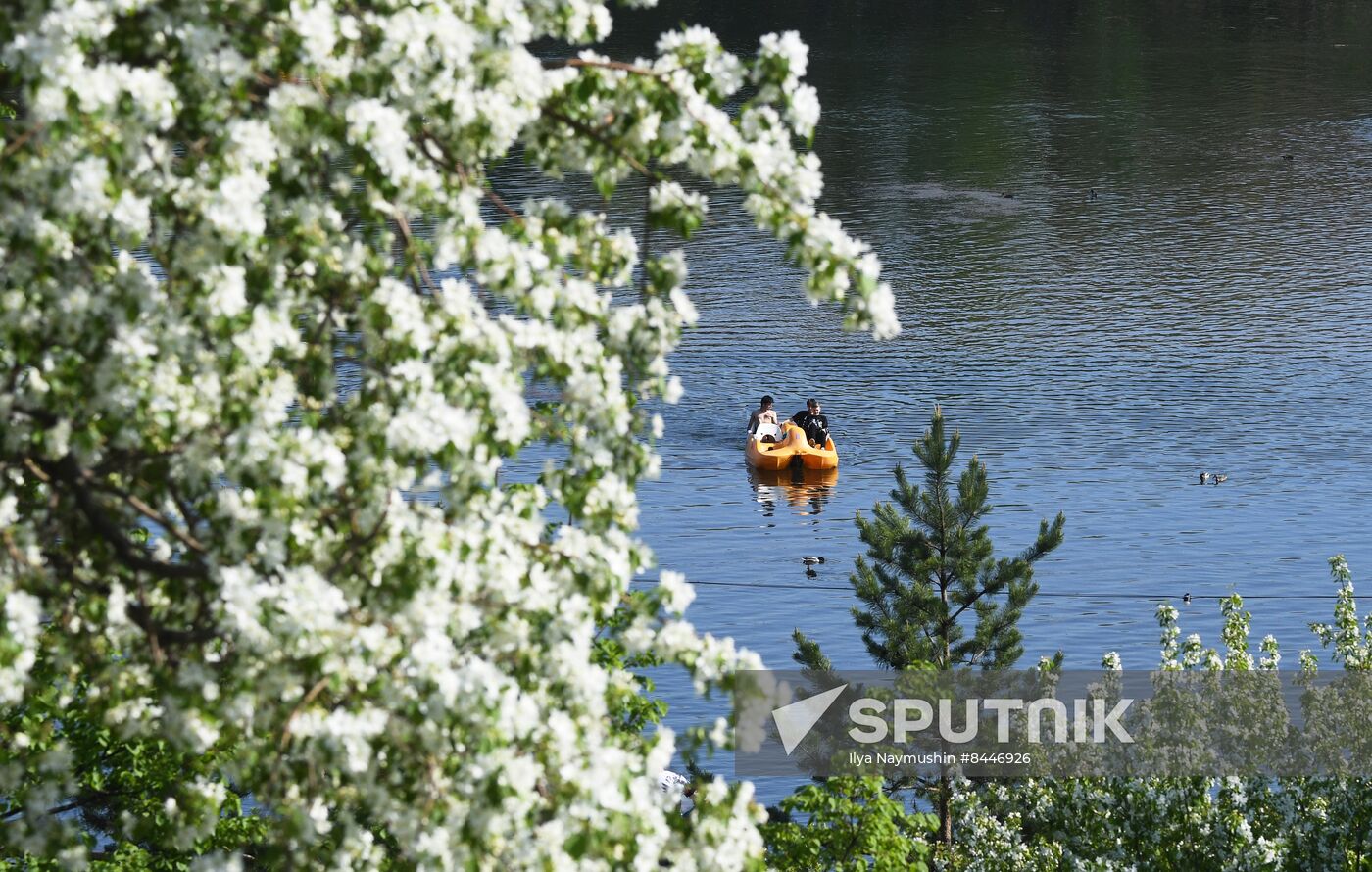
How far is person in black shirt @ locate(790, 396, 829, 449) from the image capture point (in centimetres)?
6306

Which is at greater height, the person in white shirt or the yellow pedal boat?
the person in white shirt

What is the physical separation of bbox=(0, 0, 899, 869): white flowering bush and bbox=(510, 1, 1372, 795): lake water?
36539 mm

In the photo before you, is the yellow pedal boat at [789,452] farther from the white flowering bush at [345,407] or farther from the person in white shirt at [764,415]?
the white flowering bush at [345,407]

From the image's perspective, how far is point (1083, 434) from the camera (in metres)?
65.6

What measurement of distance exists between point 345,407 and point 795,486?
5365 cm

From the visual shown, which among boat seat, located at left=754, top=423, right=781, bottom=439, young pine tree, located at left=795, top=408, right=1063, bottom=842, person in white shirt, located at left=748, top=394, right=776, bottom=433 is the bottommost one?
young pine tree, located at left=795, top=408, right=1063, bottom=842

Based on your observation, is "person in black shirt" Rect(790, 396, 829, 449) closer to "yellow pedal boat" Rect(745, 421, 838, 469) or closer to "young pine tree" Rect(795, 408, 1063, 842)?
"yellow pedal boat" Rect(745, 421, 838, 469)

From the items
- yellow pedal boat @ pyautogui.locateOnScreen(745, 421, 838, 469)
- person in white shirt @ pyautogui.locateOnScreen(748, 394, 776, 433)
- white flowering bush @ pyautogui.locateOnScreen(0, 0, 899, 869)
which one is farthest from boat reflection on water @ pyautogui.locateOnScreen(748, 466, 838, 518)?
white flowering bush @ pyautogui.locateOnScreen(0, 0, 899, 869)

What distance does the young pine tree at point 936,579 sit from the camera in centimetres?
3881

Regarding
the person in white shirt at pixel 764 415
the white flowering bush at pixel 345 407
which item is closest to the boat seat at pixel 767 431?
the person in white shirt at pixel 764 415

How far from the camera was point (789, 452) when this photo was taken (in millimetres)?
62312

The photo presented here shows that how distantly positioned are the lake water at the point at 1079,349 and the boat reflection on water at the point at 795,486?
13 cm

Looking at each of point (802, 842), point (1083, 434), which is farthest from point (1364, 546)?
point (802, 842)

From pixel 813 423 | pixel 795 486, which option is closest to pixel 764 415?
pixel 813 423
